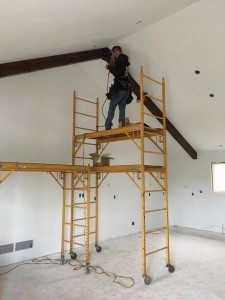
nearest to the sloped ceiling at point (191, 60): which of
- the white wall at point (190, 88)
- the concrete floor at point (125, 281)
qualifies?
the white wall at point (190, 88)

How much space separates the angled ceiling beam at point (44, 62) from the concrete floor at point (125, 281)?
10.8ft

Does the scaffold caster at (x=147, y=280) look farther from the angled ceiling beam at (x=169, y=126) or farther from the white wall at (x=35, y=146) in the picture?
the angled ceiling beam at (x=169, y=126)

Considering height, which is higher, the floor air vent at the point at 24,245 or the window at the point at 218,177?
the window at the point at 218,177

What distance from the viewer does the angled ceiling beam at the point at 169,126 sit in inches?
237

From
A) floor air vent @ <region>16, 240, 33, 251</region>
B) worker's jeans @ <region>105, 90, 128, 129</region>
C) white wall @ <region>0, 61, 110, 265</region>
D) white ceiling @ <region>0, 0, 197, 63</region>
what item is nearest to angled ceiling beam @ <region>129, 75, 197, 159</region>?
white wall @ <region>0, 61, 110, 265</region>

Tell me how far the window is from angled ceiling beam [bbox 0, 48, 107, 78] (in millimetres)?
4874

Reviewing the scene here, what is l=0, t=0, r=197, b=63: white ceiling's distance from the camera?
2.45m

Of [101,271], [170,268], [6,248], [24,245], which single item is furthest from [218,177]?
[6,248]

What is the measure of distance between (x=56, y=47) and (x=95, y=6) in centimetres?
134

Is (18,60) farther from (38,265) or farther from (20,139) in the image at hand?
(38,265)

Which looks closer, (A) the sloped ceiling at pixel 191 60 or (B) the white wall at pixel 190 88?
(A) the sloped ceiling at pixel 191 60

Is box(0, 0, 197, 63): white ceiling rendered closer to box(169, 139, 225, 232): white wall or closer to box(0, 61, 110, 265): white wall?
box(0, 61, 110, 265): white wall

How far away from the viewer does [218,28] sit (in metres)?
3.78

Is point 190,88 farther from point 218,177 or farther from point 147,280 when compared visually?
point 147,280
